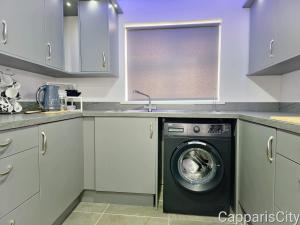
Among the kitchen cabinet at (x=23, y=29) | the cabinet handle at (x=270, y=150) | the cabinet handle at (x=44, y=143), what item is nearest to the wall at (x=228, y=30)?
the kitchen cabinet at (x=23, y=29)

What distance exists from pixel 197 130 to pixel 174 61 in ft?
3.37

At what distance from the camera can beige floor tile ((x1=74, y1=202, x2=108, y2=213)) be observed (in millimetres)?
1961

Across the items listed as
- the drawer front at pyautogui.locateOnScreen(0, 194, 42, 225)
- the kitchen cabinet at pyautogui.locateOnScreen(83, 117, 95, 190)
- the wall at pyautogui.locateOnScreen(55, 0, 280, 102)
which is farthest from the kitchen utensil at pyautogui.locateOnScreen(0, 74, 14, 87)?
the wall at pyautogui.locateOnScreen(55, 0, 280, 102)

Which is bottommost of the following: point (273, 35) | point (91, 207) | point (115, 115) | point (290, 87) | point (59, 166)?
point (91, 207)

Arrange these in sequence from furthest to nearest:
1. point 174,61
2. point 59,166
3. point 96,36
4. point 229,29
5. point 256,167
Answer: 1. point 174,61
2. point 229,29
3. point 96,36
4. point 59,166
5. point 256,167

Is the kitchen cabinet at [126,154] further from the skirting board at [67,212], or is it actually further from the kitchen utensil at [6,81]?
the kitchen utensil at [6,81]

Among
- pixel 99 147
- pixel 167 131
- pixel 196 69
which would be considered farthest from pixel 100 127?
pixel 196 69

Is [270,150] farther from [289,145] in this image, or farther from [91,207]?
[91,207]

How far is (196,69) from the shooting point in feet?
8.13

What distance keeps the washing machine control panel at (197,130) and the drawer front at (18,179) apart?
43.0 inches

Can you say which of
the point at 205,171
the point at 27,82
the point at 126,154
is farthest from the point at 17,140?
the point at 205,171

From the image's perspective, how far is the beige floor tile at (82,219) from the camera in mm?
1745

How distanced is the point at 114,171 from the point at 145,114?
0.65 m

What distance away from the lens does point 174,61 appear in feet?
8.20
